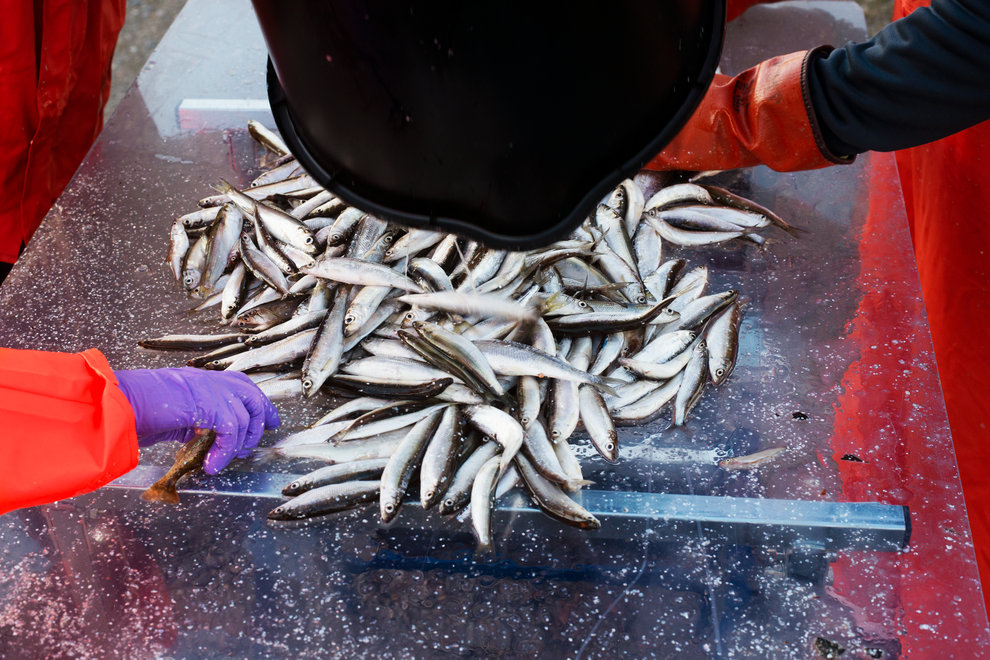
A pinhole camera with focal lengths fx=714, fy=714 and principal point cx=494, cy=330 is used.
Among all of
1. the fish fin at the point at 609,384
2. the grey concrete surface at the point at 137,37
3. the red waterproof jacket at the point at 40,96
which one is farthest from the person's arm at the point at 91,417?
the grey concrete surface at the point at 137,37

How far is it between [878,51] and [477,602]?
1.85 meters

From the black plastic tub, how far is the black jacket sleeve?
143cm

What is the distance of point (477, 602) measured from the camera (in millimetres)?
1680

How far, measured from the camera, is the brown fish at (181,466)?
6.23 ft

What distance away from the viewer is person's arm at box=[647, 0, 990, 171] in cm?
183

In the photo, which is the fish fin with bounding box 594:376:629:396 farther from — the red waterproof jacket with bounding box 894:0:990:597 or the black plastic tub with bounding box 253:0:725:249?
the black plastic tub with bounding box 253:0:725:249

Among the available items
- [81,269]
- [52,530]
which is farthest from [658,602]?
[81,269]

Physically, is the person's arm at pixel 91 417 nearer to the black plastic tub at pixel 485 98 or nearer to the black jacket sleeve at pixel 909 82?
the black plastic tub at pixel 485 98

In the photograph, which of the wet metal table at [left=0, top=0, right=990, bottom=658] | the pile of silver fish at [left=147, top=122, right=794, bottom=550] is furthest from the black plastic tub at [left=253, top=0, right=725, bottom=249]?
the wet metal table at [left=0, top=0, right=990, bottom=658]

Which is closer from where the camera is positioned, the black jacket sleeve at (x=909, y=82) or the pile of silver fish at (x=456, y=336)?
the black jacket sleeve at (x=909, y=82)

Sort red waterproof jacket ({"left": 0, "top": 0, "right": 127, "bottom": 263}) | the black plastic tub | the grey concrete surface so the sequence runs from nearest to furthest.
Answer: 1. the black plastic tub
2. red waterproof jacket ({"left": 0, "top": 0, "right": 127, "bottom": 263})
3. the grey concrete surface

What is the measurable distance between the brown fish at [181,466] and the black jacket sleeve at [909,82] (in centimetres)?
204

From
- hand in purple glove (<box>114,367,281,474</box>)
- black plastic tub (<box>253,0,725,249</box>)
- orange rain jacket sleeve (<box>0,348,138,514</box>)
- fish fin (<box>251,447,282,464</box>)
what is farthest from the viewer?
fish fin (<box>251,447,282,464</box>)

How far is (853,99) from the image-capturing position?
2.07 metres
